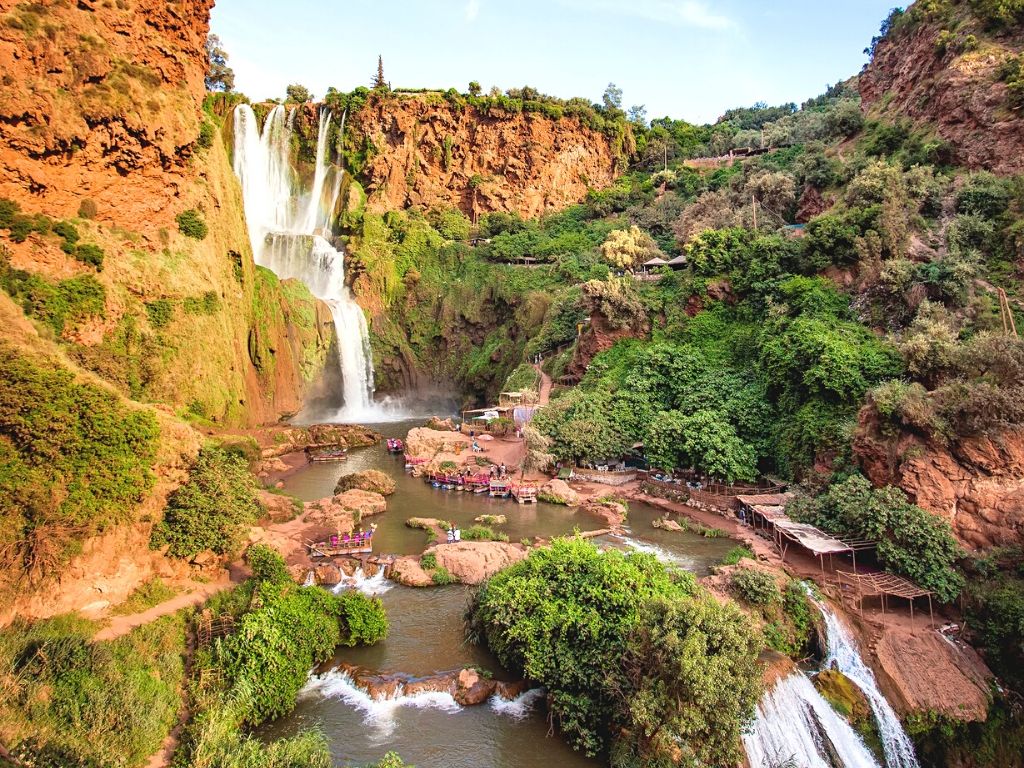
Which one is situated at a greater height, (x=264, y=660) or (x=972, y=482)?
(x=972, y=482)

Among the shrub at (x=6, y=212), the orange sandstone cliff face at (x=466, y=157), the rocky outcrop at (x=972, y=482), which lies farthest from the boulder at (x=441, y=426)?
the orange sandstone cliff face at (x=466, y=157)

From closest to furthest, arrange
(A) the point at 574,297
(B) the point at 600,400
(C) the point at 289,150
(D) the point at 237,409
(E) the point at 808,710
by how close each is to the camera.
A: (E) the point at 808,710, (B) the point at 600,400, (D) the point at 237,409, (A) the point at 574,297, (C) the point at 289,150

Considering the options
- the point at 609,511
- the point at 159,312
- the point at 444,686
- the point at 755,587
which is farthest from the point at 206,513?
the point at 159,312

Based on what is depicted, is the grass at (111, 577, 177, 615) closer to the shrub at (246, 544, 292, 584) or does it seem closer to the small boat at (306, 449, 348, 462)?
the shrub at (246, 544, 292, 584)

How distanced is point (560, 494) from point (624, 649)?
14.9 meters

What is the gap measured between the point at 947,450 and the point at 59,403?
25853 mm

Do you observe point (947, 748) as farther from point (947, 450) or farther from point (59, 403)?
point (59, 403)

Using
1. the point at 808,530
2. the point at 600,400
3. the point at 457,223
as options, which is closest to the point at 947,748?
the point at 808,530

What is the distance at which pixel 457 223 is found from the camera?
6259cm

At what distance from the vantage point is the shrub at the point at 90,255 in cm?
2482

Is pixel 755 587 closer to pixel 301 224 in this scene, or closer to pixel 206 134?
pixel 206 134

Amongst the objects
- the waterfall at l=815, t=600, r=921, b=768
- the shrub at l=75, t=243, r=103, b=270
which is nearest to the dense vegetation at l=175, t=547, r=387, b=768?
the waterfall at l=815, t=600, r=921, b=768

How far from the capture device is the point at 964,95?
98.9ft

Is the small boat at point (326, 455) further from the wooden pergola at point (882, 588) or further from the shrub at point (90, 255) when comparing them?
the wooden pergola at point (882, 588)
